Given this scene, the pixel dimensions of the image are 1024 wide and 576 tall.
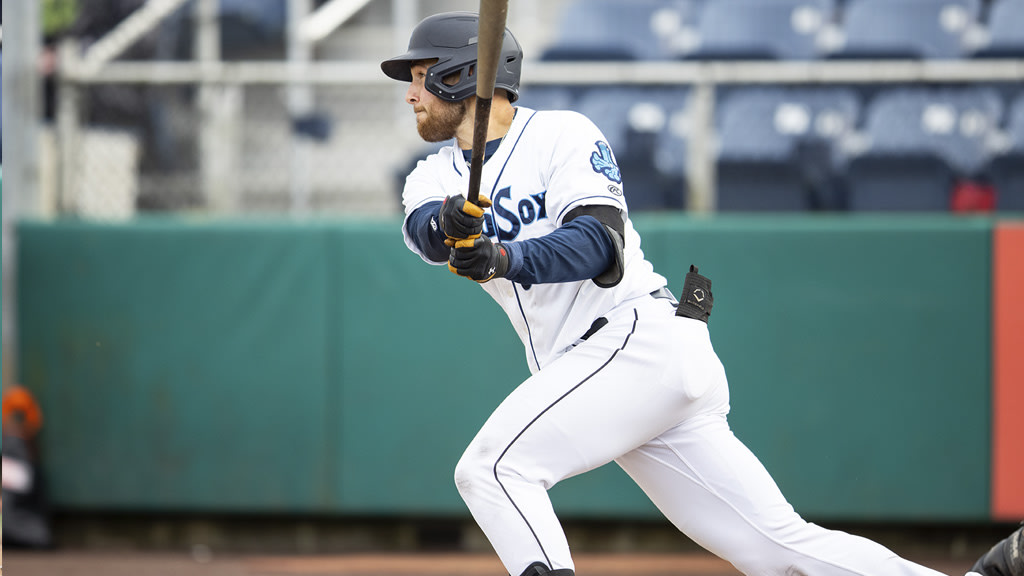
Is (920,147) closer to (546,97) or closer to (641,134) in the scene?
(641,134)

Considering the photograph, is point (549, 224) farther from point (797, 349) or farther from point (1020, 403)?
point (1020, 403)

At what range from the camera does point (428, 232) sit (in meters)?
2.80

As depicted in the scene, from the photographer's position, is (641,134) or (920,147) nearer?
(920,147)

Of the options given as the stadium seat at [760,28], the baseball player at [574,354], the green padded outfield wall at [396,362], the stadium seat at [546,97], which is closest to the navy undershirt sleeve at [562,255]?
the baseball player at [574,354]

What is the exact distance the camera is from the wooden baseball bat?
97.4 inches

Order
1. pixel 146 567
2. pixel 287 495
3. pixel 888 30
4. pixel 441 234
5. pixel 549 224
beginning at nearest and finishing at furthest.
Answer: pixel 441 234, pixel 549 224, pixel 146 567, pixel 287 495, pixel 888 30

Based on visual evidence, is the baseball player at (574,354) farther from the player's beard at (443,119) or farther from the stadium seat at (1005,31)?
the stadium seat at (1005,31)

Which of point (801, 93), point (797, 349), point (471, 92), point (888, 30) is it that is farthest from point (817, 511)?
point (471, 92)

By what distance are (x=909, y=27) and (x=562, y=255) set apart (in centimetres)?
575

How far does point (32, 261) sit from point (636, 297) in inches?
173

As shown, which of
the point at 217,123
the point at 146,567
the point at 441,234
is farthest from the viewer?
the point at 217,123

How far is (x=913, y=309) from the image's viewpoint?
5.97 metres

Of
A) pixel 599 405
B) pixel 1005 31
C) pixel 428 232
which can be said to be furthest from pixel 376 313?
pixel 1005 31

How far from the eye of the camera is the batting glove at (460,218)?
8.27ft
